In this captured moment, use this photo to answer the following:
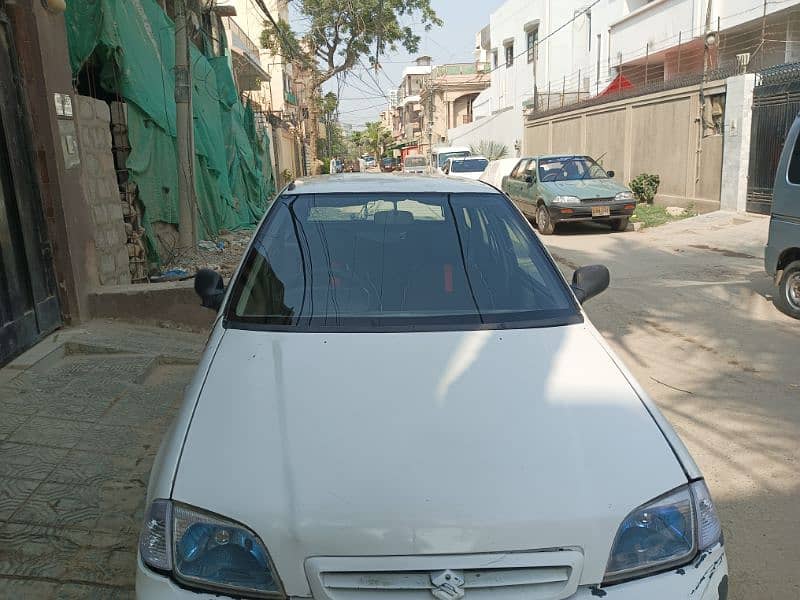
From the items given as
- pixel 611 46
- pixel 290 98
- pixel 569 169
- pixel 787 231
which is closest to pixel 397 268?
pixel 787 231

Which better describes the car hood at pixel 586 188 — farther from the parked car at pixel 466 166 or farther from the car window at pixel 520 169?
the parked car at pixel 466 166

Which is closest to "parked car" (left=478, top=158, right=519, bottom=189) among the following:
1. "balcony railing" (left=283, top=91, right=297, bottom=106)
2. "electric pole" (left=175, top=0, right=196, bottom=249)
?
"electric pole" (left=175, top=0, right=196, bottom=249)

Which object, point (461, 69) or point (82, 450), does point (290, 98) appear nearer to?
point (461, 69)

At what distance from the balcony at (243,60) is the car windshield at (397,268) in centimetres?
1812

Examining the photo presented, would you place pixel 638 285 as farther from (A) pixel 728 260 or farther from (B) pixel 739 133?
(B) pixel 739 133

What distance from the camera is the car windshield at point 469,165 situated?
24422 mm

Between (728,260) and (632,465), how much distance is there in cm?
957

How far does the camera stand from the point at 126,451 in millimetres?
3926

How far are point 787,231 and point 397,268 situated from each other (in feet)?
17.5

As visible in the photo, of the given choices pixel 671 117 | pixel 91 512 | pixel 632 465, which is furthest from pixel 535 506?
pixel 671 117

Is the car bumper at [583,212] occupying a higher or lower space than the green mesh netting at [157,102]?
lower

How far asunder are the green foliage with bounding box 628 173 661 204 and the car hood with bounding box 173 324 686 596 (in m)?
16.4

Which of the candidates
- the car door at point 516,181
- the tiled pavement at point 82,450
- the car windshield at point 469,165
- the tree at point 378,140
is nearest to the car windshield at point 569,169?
the car door at point 516,181

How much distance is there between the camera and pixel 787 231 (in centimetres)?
679
